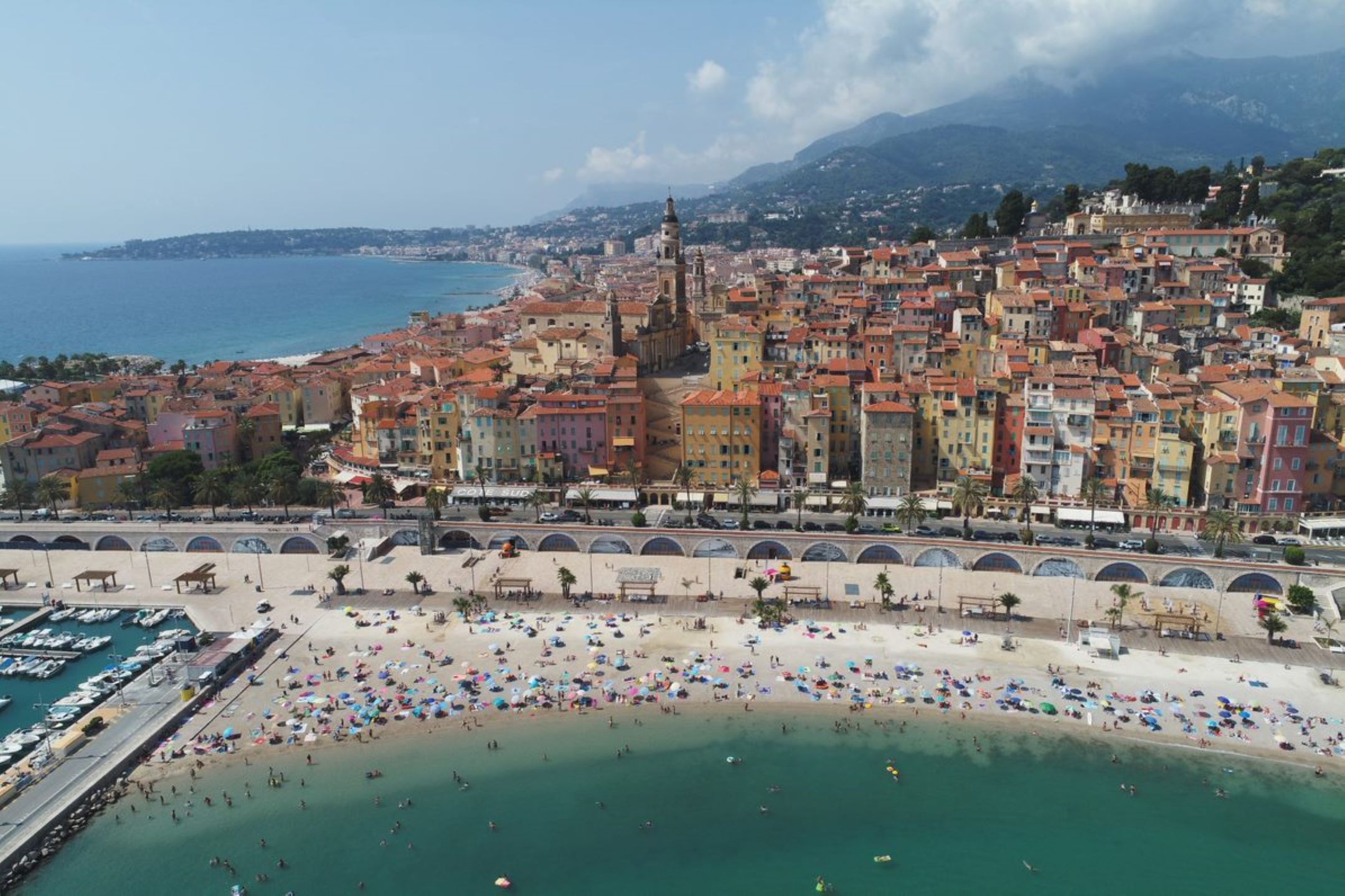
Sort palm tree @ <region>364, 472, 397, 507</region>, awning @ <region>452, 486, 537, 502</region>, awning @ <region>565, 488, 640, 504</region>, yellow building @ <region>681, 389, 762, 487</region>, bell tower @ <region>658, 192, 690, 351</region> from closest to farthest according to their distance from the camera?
1. awning @ <region>565, 488, 640, 504</region>
2. palm tree @ <region>364, 472, 397, 507</region>
3. yellow building @ <region>681, 389, 762, 487</region>
4. awning @ <region>452, 486, 537, 502</region>
5. bell tower @ <region>658, 192, 690, 351</region>

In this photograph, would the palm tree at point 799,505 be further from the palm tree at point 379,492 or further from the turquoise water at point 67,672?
the turquoise water at point 67,672

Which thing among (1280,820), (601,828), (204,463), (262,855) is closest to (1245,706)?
(1280,820)

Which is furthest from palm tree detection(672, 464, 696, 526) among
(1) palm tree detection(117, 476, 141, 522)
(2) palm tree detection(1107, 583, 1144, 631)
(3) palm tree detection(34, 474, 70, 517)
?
(3) palm tree detection(34, 474, 70, 517)

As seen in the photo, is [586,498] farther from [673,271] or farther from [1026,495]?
[673,271]

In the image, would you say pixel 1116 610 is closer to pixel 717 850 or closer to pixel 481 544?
pixel 717 850

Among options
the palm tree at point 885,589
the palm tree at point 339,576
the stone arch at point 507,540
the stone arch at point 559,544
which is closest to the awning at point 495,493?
the stone arch at point 507,540

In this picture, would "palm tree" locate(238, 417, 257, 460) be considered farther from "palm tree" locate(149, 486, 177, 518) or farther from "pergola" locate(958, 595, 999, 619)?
"pergola" locate(958, 595, 999, 619)
